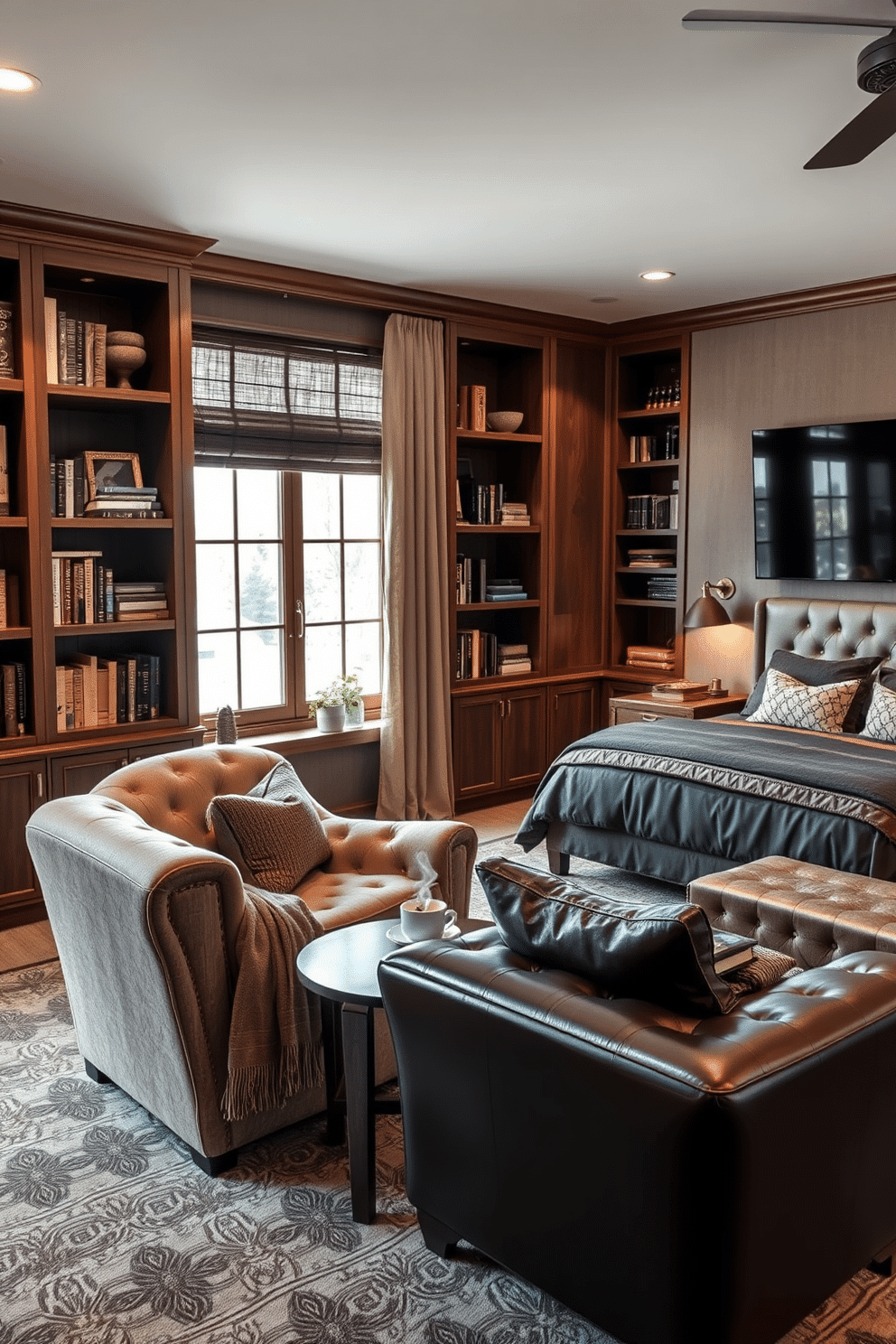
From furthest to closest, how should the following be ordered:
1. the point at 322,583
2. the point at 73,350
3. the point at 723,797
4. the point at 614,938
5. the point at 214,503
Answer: the point at 322,583
the point at 214,503
the point at 73,350
the point at 723,797
the point at 614,938

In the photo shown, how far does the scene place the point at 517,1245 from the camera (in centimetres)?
203

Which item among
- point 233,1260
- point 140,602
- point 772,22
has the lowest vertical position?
point 233,1260

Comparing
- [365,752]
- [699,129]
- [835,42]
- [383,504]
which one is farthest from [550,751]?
[835,42]

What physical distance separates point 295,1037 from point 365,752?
10.2 ft

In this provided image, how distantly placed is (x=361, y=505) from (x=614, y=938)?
4.07 m

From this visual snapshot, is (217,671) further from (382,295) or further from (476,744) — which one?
(382,295)

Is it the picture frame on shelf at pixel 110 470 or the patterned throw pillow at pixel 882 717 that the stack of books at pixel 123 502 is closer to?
the picture frame on shelf at pixel 110 470

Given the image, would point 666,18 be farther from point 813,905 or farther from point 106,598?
point 106,598

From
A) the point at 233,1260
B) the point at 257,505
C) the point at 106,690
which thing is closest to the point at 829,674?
the point at 257,505

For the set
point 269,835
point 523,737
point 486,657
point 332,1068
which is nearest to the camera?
point 332,1068

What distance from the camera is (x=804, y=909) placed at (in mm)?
3047

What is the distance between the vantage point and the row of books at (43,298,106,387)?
4273 millimetres

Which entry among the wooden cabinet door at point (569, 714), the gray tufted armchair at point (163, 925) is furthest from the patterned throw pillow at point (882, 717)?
the gray tufted armchair at point (163, 925)

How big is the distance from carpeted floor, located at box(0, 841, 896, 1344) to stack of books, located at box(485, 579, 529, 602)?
363 cm
